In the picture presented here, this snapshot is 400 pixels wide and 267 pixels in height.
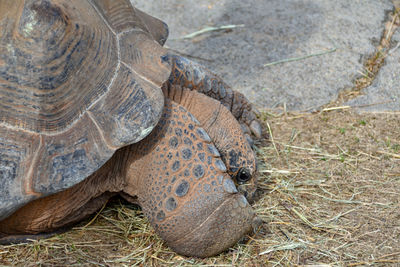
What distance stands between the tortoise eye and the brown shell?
715 mm

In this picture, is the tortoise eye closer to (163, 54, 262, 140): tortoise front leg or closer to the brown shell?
(163, 54, 262, 140): tortoise front leg

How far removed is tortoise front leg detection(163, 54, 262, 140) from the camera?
2.80m

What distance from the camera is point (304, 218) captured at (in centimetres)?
268

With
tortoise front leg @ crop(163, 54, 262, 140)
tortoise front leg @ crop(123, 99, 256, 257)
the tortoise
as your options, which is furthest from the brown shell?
tortoise front leg @ crop(163, 54, 262, 140)

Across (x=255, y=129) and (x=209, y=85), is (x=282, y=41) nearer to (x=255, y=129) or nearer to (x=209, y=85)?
(x=255, y=129)

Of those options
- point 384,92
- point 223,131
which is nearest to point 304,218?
point 223,131

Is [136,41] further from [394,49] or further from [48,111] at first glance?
[394,49]

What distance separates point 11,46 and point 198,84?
112 centimetres

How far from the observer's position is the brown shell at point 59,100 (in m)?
2.09

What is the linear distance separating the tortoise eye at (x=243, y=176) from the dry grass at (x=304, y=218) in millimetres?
189

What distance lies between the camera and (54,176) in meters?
2.09

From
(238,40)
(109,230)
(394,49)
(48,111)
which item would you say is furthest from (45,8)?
(394,49)

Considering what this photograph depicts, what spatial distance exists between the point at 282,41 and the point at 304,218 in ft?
8.09

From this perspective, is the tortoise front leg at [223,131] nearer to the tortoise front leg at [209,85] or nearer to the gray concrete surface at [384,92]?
the tortoise front leg at [209,85]
